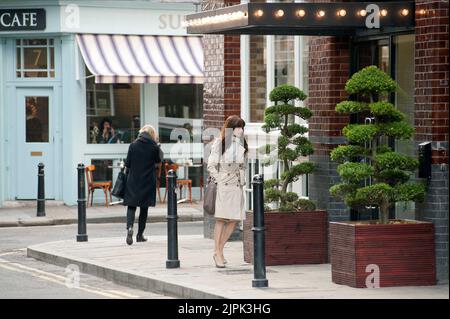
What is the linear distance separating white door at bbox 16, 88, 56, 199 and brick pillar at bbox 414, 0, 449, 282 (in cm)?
1414

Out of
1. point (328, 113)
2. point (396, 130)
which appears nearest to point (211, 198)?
point (328, 113)

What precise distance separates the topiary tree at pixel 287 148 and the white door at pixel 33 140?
11.8m

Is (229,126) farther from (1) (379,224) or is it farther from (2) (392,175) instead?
(1) (379,224)

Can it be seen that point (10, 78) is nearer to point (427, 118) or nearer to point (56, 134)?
point (56, 134)

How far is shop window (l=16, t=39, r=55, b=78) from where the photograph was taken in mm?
26734

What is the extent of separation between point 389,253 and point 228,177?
2.75 metres

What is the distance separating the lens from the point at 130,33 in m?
27.1

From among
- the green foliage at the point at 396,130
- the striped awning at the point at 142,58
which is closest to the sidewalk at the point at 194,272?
the green foliage at the point at 396,130

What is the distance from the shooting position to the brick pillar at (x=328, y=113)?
1584cm

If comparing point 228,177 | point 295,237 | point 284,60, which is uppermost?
point 284,60

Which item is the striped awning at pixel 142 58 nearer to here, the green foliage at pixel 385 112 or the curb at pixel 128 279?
the curb at pixel 128 279

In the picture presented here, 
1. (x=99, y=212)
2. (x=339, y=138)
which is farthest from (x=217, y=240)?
(x=99, y=212)

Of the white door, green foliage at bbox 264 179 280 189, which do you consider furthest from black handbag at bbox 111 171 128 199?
the white door

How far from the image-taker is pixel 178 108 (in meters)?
28.2
